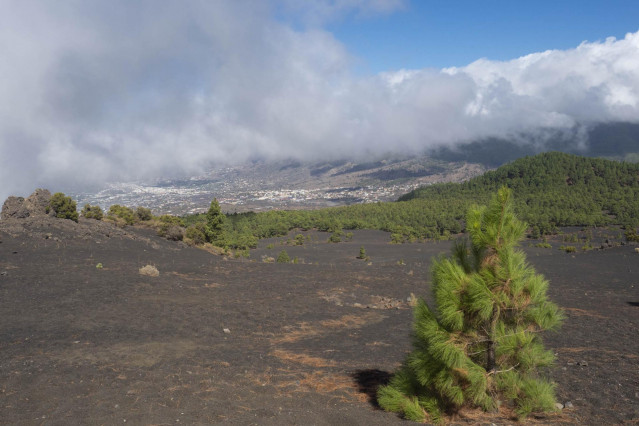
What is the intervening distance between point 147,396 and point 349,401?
337 cm

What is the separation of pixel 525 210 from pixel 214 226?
5521cm

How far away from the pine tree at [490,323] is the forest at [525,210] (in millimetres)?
38367

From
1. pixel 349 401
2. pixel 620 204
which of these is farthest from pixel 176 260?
pixel 620 204

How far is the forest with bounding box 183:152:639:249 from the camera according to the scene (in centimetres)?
6056

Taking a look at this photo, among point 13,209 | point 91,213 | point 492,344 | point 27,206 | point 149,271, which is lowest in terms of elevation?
point 492,344

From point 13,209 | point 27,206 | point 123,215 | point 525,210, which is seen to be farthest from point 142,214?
point 525,210

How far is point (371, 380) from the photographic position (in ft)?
26.7

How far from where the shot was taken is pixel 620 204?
65500 millimetres

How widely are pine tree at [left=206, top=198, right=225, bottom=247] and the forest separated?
5549mm

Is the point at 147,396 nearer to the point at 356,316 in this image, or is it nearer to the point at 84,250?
the point at 356,316

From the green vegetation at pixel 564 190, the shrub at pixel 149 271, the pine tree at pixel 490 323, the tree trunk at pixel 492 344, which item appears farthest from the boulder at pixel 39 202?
the green vegetation at pixel 564 190

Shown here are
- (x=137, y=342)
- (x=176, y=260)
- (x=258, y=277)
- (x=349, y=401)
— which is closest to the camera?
(x=349, y=401)

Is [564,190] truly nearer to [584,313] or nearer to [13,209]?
[584,313]

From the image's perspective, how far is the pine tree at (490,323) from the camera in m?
5.27
